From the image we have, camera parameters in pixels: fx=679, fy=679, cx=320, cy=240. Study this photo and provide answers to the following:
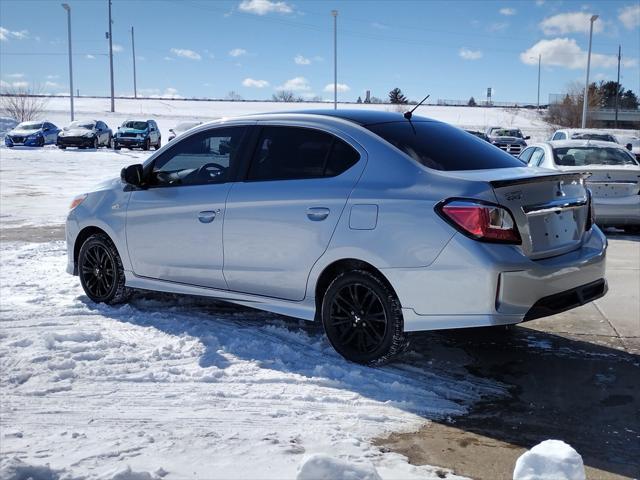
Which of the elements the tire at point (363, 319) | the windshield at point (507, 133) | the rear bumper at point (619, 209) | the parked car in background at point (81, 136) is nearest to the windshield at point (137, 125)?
the parked car in background at point (81, 136)

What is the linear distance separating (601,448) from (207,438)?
81.7 inches

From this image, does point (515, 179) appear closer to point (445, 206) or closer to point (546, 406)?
point (445, 206)

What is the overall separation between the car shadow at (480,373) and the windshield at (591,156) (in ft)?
20.3

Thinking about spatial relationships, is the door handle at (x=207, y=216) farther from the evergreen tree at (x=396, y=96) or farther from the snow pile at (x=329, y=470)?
the evergreen tree at (x=396, y=96)

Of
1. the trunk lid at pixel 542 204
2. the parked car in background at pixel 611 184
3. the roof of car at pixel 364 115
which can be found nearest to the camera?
the trunk lid at pixel 542 204

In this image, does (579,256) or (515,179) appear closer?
(515,179)

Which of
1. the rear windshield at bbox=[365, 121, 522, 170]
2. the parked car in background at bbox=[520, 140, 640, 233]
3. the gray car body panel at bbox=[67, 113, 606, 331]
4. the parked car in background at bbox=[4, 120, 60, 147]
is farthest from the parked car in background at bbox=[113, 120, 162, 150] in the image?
the rear windshield at bbox=[365, 121, 522, 170]

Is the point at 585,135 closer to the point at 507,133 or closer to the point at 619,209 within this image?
the point at 619,209

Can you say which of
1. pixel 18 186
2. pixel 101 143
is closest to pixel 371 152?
pixel 18 186

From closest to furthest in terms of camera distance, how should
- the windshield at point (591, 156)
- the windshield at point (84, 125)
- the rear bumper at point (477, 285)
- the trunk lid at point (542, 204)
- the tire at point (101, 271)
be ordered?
the rear bumper at point (477, 285), the trunk lid at point (542, 204), the tire at point (101, 271), the windshield at point (591, 156), the windshield at point (84, 125)

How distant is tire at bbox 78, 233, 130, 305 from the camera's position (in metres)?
6.20

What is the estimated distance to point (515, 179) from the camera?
4305 mm

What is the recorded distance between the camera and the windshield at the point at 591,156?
11039mm

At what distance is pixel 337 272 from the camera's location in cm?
482
